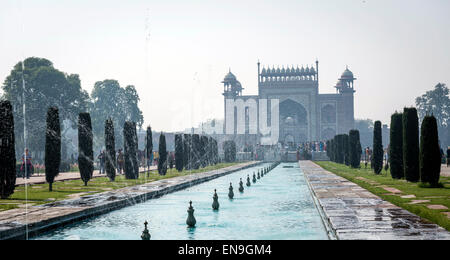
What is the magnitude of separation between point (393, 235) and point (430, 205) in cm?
366

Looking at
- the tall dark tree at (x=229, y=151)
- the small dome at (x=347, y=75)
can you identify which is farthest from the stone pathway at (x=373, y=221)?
the small dome at (x=347, y=75)

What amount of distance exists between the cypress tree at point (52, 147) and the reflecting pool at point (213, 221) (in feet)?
10.8

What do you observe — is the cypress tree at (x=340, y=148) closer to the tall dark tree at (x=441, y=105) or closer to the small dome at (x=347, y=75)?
the small dome at (x=347, y=75)

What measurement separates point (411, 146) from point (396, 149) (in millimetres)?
1832

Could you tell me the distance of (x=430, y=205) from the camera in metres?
9.87

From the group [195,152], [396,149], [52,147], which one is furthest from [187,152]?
[52,147]

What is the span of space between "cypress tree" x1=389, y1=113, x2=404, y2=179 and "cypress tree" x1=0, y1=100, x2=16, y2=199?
1109cm

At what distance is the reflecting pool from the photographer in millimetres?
8289

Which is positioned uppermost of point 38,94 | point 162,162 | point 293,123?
point 38,94

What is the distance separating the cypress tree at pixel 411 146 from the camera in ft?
50.7

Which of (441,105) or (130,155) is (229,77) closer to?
(441,105)

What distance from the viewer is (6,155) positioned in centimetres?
1255

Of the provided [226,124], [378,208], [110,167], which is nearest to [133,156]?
[110,167]
